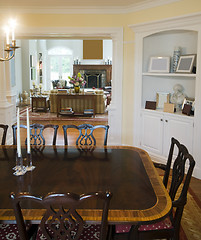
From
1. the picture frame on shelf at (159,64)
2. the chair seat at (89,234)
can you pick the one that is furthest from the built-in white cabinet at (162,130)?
the chair seat at (89,234)

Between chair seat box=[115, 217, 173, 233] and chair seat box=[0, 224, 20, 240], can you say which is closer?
chair seat box=[0, 224, 20, 240]

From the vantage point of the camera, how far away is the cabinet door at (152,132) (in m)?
4.73

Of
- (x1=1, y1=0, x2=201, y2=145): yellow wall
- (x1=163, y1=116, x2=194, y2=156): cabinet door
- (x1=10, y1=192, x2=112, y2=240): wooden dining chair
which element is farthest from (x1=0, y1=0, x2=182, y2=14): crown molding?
(x1=10, y1=192, x2=112, y2=240): wooden dining chair

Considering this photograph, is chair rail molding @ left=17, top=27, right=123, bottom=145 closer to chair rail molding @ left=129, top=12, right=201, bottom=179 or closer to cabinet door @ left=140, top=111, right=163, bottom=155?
chair rail molding @ left=129, top=12, right=201, bottom=179

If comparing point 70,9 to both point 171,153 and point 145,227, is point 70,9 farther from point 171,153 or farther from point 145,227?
point 145,227

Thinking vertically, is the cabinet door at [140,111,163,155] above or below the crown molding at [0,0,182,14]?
below

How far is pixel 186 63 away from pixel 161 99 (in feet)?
2.64

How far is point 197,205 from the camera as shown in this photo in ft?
11.0

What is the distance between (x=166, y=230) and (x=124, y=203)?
1.46 ft

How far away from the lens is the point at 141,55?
4.92 metres

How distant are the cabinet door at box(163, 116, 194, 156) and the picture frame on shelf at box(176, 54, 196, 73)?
72 centimetres

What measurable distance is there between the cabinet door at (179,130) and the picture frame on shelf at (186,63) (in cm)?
72

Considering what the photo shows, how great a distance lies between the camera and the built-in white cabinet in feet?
14.1

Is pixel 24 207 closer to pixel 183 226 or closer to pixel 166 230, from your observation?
pixel 166 230
